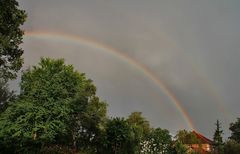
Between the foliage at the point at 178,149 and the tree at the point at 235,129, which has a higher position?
the tree at the point at 235,129

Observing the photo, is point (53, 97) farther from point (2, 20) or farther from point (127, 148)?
point (2, 20)

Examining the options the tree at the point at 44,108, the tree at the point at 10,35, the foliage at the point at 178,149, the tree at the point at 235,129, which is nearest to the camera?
the tree at the point at 10,35

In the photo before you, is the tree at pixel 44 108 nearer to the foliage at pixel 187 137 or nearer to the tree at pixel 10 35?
the tree at pixel 10 35

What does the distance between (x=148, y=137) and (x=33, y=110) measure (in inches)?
899

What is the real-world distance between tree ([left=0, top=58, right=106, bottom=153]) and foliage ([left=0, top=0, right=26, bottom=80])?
1679cm

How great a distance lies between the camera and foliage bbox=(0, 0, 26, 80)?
26.1 meters

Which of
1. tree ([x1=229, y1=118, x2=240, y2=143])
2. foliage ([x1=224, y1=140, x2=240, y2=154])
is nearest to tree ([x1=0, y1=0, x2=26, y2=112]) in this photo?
foliage ([x1=224, y1=140, x2=240, y2=154])

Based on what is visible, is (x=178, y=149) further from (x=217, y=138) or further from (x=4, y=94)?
(x=217, y=138)

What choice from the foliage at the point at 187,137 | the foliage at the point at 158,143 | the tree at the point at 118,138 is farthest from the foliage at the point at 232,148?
the tree at the point at 118,138

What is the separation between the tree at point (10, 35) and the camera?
2604 centimetres

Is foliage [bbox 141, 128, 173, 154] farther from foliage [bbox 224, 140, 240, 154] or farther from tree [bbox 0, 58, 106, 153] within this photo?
foliage [bbox 224, 140, 240, 154]

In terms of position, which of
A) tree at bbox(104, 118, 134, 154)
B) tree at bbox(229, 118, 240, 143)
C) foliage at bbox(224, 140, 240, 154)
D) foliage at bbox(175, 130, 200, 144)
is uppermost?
tree at bbox(229, 118, 240, 143)

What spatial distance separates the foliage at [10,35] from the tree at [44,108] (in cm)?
1679

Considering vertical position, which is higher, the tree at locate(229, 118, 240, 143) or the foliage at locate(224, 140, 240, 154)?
the tree at locate(229, 118, 240, 143)
